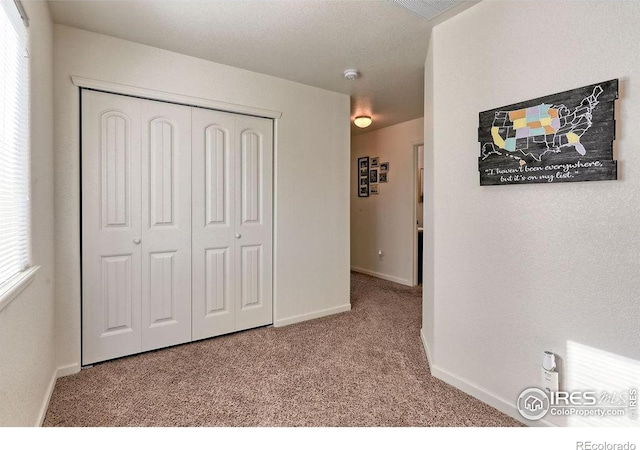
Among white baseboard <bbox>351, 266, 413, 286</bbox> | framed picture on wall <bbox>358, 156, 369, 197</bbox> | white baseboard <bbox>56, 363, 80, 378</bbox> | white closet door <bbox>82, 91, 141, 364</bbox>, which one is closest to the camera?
white baseboard <bbox>56, 363, 80, 378</bbox>

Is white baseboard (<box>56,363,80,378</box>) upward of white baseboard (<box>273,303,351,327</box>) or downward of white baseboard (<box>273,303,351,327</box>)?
downward

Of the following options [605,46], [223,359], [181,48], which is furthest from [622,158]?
[181,48]

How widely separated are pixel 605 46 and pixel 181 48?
8.79 ft

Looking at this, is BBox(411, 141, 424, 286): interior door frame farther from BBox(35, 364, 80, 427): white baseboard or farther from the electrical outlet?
BBox(35, 364, 80, 427): white baseboard

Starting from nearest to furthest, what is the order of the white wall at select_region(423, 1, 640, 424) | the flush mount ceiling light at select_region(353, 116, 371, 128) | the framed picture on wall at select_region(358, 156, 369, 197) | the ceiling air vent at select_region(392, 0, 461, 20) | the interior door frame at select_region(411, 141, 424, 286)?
the white wall at select_region(423, 1, 640, 424)
the ceiling air vent at select_region(392, 0, 461, 20)
the flush mount ceiling light at select_region(353, 116, 371, 128)
the interior door frame at select_region(411, 141, 424, 286)
the framed picture on wall at select_region(358, 156, 369, 197)

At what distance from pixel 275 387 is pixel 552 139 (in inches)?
84.6

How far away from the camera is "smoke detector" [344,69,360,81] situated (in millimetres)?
2896

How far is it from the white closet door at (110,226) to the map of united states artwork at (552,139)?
251 centimetres

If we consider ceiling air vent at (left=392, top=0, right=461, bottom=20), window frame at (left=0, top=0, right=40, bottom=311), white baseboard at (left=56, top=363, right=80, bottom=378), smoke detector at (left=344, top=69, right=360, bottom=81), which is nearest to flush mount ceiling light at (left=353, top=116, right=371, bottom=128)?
smoke detector at (left=344, top=69, right=360, bottom=81)

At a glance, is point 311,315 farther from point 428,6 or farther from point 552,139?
point 428,6

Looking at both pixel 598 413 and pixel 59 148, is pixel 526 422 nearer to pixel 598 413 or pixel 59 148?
pixel 598 413

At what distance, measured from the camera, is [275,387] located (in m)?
Result: 2.10

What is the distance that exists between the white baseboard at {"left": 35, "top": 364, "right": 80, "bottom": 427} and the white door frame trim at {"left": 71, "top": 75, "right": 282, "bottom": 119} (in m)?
1.98

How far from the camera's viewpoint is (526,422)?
1734 millimetres
